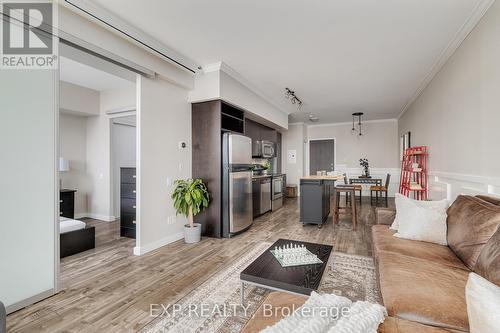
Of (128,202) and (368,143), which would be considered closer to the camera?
(128,202)

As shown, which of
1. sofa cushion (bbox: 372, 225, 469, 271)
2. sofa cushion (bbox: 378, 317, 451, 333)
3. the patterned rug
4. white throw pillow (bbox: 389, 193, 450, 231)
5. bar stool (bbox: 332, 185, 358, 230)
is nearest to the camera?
sofa cushion (bbox: 378, 317, 451, 333)

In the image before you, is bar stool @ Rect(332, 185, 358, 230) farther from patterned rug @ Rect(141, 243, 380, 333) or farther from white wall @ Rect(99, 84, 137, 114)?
white wall @ Rect(99, 84, 137, 114)

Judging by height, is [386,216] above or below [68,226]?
above

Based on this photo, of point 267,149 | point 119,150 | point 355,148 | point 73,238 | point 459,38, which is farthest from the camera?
point 355,148

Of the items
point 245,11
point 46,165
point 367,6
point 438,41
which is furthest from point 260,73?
point 46,165

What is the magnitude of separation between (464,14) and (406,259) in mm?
2548

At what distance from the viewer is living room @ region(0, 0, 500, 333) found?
1.65 metres

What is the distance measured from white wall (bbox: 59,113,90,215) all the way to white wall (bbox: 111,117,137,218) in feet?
2.35

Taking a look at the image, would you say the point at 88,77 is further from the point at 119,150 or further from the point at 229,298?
the point at 229,298

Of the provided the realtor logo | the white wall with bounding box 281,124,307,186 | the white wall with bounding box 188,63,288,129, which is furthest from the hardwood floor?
the white wall with bounding box 281,124,307,186

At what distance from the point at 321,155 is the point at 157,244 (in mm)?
7060

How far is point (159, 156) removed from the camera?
3.54 metres

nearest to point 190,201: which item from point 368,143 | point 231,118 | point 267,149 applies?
point 231,118

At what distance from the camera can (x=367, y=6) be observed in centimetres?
230
